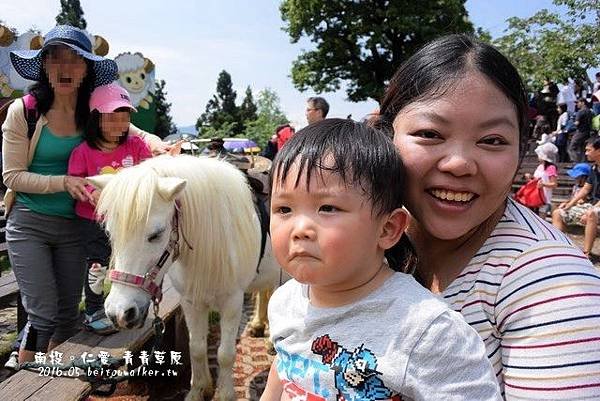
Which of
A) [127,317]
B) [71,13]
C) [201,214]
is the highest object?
[71,13]

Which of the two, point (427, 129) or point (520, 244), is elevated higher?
point (427, 129)

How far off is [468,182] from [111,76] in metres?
2.81

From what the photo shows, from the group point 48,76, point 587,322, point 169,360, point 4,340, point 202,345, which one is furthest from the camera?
point 4,340

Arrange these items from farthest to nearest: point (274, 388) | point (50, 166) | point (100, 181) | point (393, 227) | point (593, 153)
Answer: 1. point (593, 153)
2. point (50, 166)
3. point (100, 181)
4. point (274, 388)
5. point (393, 227)

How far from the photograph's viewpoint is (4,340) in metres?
4.49

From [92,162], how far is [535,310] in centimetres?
275

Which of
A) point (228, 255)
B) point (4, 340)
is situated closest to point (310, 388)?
point (228, 255)

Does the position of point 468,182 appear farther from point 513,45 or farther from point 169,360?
point 513,45

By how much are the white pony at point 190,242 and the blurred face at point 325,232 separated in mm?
1532

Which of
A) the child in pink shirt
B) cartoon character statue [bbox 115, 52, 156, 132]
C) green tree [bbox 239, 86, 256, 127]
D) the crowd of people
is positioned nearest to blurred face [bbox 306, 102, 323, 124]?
the child in pink shirt

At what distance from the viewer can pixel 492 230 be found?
3.51ft

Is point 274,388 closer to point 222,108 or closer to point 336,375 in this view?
point 336,375

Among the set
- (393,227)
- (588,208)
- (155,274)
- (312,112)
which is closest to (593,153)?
(588,208)

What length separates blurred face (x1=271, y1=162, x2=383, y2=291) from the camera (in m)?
0.95
